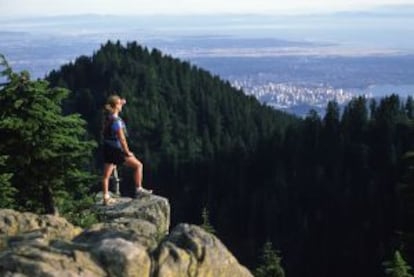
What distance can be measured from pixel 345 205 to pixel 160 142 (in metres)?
43.7

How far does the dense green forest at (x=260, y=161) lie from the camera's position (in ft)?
338

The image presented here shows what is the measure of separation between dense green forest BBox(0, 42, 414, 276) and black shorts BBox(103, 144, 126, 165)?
66282 mm

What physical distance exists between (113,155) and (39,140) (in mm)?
5546

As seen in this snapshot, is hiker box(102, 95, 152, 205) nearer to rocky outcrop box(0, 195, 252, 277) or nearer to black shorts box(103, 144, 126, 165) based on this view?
black shorts box(103, 144, 126, 165)

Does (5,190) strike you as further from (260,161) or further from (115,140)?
(260,161)

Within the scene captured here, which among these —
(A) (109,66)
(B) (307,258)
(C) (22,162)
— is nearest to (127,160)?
(C) (22,162)

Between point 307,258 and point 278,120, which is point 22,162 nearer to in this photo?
point 307,258

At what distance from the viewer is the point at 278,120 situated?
16250 cm

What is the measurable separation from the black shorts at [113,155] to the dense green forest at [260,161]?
66282mm

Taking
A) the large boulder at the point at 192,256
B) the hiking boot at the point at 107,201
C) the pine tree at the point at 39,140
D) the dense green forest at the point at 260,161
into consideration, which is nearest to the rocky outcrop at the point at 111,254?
the large boulder at the point at 192,256

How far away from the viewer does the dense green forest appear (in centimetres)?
10312

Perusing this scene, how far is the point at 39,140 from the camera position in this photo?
74.9 feet

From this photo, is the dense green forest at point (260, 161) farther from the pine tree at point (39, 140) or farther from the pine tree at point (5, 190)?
the pine tree at point (5, 190)

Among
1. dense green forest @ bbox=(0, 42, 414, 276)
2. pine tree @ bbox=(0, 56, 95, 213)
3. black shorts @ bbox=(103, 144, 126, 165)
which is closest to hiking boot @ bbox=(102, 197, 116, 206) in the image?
black shorts @ bbox=(103, 144, 126, 165)
